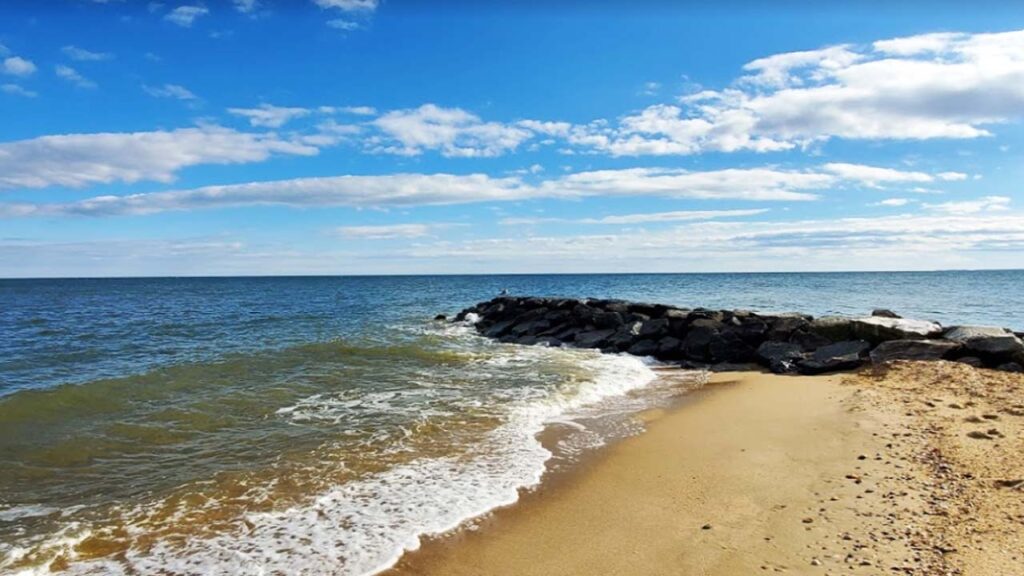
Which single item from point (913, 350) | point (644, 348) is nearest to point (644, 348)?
point (644, 348)

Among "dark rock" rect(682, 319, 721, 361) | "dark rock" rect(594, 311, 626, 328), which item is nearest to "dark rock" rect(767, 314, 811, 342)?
"dark rock" rect(682, 319, 721, 361)

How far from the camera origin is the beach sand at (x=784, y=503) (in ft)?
17.6

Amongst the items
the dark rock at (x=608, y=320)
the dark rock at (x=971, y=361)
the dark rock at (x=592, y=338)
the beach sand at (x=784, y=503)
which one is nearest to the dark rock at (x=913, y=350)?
the dark rock at (x=971, y=361)

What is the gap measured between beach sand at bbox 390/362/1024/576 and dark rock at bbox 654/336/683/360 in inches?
341

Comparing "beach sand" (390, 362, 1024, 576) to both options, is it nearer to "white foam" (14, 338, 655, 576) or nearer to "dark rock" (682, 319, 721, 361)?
"white foam" (14, 338, 655, 576)

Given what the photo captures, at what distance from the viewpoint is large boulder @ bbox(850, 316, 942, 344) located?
16.5 metres

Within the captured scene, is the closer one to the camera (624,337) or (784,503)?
(784,503)

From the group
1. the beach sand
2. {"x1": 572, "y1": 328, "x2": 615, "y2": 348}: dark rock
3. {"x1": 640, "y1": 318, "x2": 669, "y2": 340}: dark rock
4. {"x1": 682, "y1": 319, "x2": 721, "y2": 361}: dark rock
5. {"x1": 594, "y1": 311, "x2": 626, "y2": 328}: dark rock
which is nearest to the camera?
the beach sand

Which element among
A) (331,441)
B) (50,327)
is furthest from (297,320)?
(331,441)

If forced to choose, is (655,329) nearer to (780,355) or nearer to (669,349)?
(669,349)

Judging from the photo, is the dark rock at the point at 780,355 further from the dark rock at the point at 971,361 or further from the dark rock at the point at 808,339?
the dark rock at the point at 971,361

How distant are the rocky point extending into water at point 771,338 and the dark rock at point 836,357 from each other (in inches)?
0.9

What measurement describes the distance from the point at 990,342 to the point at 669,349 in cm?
836

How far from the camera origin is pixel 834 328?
18.1 meters
